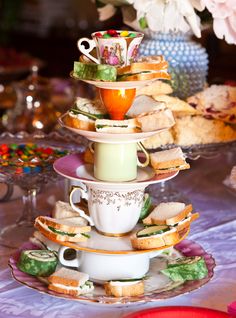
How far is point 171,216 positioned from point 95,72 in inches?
9.9

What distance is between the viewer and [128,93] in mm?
1030

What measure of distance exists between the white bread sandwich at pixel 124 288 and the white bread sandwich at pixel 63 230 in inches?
3.3

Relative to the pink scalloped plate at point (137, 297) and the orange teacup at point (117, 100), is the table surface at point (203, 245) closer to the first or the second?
the pink scalloped plate at point (137, 297)

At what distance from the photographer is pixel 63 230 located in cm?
106

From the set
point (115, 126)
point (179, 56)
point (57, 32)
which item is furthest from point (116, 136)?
Result: point (57, 32)

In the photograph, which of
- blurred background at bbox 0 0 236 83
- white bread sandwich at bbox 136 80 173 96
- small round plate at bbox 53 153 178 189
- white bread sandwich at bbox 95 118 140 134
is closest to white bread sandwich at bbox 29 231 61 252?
small round plate at bbox 53 153 178 189

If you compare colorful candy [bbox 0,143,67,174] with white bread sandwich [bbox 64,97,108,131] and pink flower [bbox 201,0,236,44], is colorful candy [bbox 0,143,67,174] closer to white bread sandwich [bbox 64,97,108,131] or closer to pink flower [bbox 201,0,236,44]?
white bread sandwich [bbox 64,97,108,131]

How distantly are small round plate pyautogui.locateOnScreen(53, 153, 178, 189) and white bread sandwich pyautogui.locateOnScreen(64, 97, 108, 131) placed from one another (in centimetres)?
8

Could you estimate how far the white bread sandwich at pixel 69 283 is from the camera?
3.35 feet

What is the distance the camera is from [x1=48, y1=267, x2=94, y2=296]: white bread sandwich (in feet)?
3.35

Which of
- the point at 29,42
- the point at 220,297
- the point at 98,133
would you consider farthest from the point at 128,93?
the point at 29,42

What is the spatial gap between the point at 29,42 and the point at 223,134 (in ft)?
13.7

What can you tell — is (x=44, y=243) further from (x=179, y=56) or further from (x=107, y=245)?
(x=179, y=56)

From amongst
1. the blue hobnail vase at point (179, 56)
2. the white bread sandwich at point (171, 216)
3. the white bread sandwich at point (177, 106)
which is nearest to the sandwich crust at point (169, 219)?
the white bread sandwich at point (171, 216)
